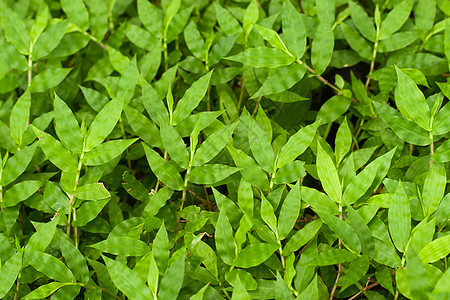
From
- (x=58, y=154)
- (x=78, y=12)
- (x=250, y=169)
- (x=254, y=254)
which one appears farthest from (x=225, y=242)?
(x=78, y=12)

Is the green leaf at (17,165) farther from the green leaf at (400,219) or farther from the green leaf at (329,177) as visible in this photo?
the green leaf at (400,219)

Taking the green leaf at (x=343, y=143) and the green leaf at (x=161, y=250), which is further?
the green leaf at (x=343, y=143)

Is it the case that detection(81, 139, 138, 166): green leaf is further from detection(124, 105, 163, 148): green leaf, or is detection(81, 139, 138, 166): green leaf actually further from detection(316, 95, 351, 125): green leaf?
detection(316, 95, 351, 125): green leaf

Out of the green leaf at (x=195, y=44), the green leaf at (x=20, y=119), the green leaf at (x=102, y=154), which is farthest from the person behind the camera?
the green leaf at (x=195, y=44)

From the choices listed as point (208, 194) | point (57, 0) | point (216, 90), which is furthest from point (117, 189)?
point (57, 0)

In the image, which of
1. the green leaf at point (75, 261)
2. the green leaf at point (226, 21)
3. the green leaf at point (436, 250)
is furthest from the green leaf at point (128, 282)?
the green leaf at point (226, 21)

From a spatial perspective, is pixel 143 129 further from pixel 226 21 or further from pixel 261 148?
pixel 226 21
